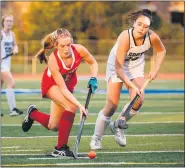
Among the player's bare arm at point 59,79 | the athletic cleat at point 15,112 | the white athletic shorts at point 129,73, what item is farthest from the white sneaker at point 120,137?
the athletic cleat at point 15,112

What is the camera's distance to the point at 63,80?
27.8 ft

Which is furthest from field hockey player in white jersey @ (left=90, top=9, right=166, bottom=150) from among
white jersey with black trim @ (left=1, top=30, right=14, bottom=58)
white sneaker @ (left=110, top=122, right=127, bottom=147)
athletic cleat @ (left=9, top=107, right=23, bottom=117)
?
white jersey with black trim @ (left=1, top=30, right=14, bottom=58)

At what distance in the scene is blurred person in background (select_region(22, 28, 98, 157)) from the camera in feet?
27.5

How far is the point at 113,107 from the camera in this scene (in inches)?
361

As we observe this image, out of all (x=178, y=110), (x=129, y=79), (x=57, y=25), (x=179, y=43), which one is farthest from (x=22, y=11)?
(x=129, y=79)

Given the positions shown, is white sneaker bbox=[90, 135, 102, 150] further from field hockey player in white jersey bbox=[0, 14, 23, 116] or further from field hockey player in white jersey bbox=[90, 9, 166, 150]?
field hockey player in white jersey bbox=[0, 14, 23, 116]

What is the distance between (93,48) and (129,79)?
27705mm

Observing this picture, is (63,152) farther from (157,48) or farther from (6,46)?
(6,46)

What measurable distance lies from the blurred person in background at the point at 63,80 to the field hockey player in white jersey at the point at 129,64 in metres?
0.37

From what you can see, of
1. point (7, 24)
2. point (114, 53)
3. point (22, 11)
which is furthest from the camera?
point (22, 11)

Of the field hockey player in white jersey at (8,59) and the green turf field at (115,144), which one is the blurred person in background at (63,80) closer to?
the green turf field at (115,144)

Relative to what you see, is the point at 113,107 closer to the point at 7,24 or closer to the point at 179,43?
the point at 7,24

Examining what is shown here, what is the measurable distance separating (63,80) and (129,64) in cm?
106

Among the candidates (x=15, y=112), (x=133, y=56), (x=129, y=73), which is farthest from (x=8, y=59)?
(x=133, y=56)
